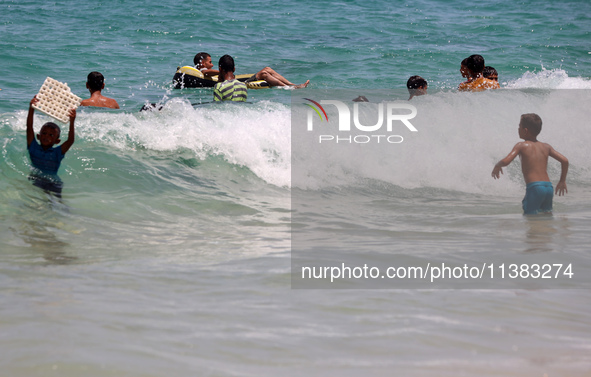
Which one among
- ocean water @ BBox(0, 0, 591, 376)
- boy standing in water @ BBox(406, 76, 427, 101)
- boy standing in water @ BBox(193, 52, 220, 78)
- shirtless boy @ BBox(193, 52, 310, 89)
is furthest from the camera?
boy standing in water @ BBox(193, 52, 220, 78)

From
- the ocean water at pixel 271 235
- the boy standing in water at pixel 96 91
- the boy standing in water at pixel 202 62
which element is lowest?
the ocean water at pixel 271 235

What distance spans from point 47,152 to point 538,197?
15.5ft

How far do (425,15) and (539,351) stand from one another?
2029cm

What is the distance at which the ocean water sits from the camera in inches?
116

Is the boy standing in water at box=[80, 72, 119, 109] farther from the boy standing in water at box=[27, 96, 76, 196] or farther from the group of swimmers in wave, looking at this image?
the group of swimmers in wave

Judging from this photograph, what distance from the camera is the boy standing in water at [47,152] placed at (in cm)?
570

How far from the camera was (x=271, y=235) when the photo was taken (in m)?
5.24

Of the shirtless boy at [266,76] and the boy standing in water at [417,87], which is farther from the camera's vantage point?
the shirtless boy at [266,76]

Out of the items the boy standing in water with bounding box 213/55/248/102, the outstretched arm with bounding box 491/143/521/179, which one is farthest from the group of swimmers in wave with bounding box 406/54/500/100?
the outstretched arm with bounding box 491/143/521/179

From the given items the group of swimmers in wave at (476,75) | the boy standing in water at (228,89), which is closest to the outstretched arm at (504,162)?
the group of swimmers in wave at (476,75)

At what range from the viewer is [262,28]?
19016mm

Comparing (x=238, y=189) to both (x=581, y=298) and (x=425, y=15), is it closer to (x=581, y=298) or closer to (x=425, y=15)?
(x=581, y=298)

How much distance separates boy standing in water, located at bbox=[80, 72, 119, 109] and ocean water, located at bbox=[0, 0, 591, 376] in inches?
6.6

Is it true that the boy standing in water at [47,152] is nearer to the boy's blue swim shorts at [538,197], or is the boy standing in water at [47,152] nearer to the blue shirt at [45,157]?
the blue shirt at [45,157]
